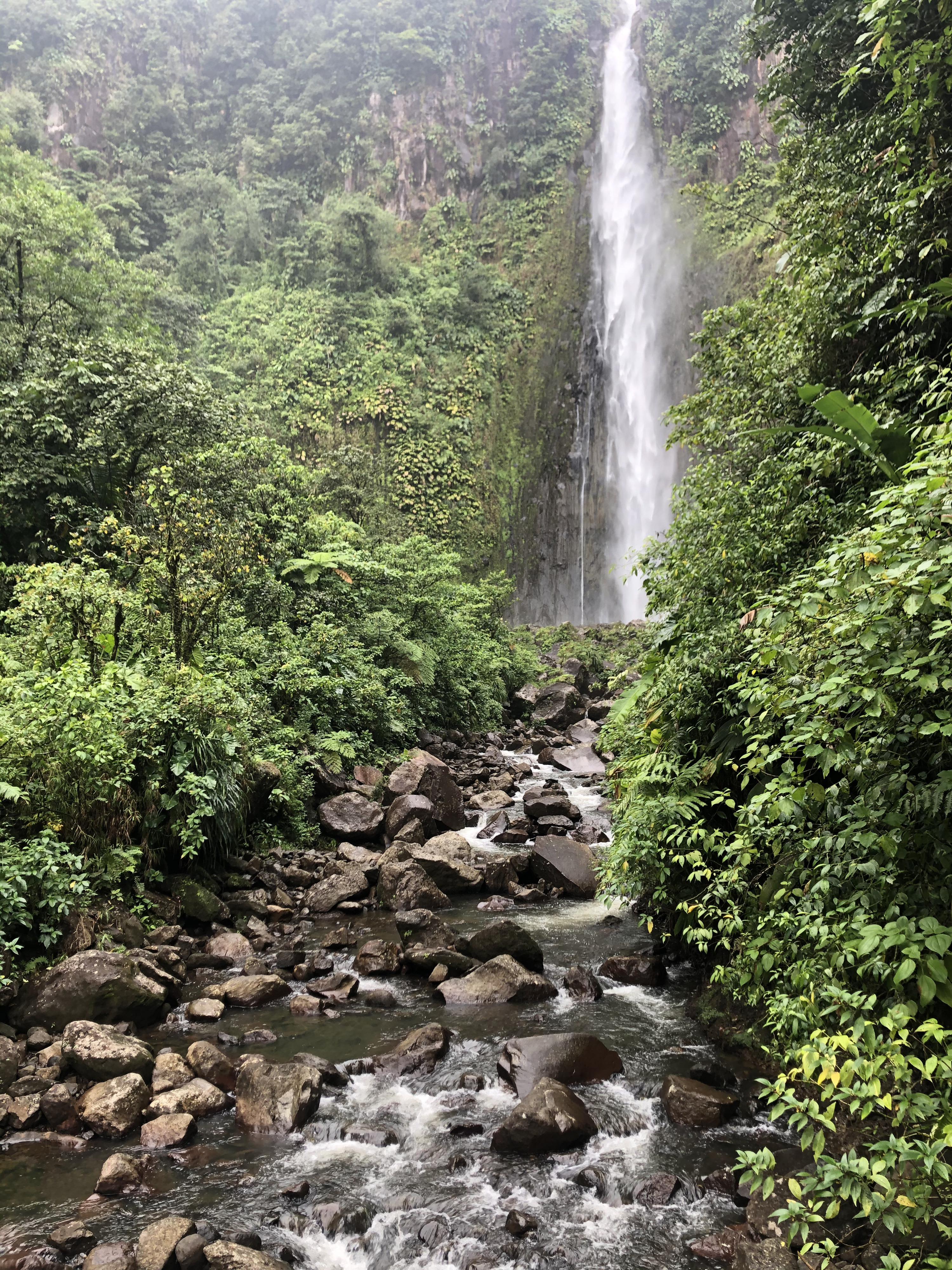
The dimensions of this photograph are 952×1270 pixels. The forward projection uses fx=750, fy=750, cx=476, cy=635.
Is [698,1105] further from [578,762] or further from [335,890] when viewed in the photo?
[578,762]

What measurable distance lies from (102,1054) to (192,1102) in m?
0.69

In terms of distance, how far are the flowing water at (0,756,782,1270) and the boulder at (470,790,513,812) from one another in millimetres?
6397

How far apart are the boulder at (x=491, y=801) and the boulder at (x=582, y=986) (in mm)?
5581

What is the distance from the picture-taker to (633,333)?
31.2 metres

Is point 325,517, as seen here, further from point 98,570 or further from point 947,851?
point 947,851

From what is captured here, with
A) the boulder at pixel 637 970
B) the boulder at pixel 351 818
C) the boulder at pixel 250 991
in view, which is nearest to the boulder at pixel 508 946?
the boulder at pixel 637 970

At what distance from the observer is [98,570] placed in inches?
339

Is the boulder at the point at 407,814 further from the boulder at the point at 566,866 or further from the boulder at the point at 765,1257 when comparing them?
the boulder at the point at 765,1257

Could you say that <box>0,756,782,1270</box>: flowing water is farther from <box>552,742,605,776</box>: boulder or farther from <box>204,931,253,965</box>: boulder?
<box>552,742,605,776</box>: boulder

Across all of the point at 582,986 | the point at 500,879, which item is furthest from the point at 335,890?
the point at 582,986

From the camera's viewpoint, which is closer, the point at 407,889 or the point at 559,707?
the point at 407,889

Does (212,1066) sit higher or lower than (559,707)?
lower

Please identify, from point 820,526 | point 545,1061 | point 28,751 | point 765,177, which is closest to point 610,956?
point 545,1061

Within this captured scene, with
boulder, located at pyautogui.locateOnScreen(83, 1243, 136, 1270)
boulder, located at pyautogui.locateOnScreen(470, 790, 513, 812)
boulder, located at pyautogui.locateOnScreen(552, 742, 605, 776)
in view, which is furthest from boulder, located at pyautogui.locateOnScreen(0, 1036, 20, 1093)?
boulder, located at pyautogui.locateOnScreen(552, 742, 605, 776)
